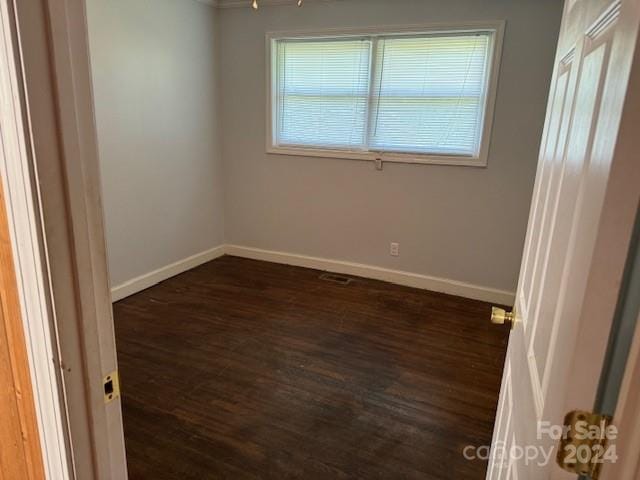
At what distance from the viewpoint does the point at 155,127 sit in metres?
3.64

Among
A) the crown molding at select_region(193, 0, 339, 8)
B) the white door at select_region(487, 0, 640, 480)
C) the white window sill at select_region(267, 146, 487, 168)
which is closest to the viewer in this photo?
the white door at select_region(487, 0, 640, 480)

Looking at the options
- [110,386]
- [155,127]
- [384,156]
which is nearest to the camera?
[110,386]

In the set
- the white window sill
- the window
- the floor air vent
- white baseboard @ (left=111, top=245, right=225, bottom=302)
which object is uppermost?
the window

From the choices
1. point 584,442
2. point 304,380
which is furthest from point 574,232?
point 304,380

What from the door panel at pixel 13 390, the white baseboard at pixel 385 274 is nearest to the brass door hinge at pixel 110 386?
the door panel at pixel 13 390

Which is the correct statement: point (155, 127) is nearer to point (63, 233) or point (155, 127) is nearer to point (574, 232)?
point (63, 233)

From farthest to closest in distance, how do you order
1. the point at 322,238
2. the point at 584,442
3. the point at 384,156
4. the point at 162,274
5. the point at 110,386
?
the point at 322,238 < the point at 162,274 < the point at 384,156 < the point at 110,386 < the point at 584,442

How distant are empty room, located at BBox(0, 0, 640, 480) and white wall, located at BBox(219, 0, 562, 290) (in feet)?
0.07

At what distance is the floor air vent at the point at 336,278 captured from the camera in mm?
4071

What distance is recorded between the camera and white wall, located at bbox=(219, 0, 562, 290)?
326 centimetres

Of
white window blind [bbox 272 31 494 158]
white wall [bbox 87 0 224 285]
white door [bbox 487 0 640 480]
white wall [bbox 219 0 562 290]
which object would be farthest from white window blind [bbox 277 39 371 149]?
white door [bbox 487 0 640 480]

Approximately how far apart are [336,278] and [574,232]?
3522 millimetres

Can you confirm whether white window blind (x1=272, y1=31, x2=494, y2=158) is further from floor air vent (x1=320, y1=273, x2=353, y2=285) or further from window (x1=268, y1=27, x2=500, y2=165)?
floor air vent (x1=320, y1=273, x2=353, y2=285)

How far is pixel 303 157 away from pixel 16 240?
3618 mm
